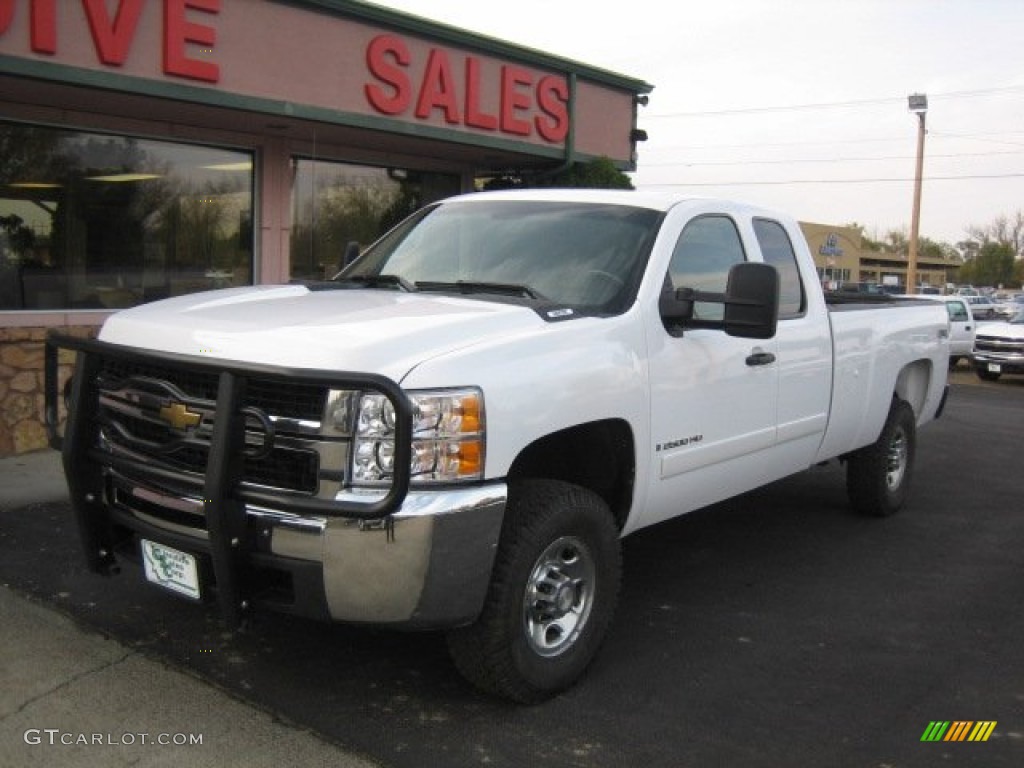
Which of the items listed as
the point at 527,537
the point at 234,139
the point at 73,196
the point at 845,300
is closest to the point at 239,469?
the point at 527,537

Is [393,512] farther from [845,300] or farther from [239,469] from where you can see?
[845,300]

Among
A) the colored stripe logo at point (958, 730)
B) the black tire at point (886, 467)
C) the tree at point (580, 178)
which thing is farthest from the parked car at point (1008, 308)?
the colored stripe logo at point (958, 730)

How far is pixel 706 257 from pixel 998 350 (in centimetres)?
1532

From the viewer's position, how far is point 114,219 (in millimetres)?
9594

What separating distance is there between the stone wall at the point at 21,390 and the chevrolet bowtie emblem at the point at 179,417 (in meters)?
5.28

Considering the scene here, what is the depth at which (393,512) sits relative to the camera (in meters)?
3.20

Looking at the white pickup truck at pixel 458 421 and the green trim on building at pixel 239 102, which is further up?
the green trim on building at pixel 239 102

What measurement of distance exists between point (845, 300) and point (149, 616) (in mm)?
5321

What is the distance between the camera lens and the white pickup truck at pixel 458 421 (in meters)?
3.27


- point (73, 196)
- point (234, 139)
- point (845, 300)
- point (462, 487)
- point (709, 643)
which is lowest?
point (709, 643)

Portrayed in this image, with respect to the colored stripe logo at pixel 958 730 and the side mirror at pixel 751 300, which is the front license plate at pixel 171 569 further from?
the colored stripe logo at pixel 958 730

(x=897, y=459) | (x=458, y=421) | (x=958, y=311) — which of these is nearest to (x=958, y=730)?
(x=458, y=421)

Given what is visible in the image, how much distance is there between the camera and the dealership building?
26.9 feet

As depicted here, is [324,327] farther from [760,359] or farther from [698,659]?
[760,359]
